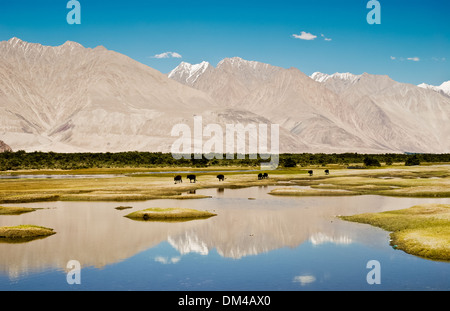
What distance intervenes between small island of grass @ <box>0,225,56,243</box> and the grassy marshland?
22.6 metres

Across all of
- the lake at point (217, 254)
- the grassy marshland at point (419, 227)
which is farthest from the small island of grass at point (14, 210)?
the grassy marshland at point (419, 227)

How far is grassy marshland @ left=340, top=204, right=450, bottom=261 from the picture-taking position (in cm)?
2564

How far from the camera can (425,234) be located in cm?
2875

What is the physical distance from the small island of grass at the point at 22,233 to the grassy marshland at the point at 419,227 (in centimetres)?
2256

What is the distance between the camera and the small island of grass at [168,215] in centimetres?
3856

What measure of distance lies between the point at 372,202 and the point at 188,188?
82.1 ft

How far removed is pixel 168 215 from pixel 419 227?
19089mm

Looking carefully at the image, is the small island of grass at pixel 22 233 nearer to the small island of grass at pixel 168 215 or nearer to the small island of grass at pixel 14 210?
the small island of grass at pixel 168 215

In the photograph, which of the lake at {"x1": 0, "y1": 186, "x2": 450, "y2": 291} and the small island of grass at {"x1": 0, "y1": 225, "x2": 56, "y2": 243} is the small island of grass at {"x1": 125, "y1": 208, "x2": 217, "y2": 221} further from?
the small island of grass at {"x1": 0, "y1": 225, "x2": 56, "y2": 243}

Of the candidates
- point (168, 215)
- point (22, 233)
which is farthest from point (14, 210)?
point (168, 215)

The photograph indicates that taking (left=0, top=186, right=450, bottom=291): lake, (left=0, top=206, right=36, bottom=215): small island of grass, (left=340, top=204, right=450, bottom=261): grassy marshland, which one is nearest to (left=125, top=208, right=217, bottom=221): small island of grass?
(left=0, top=186, right=450, bottom=291): lake
